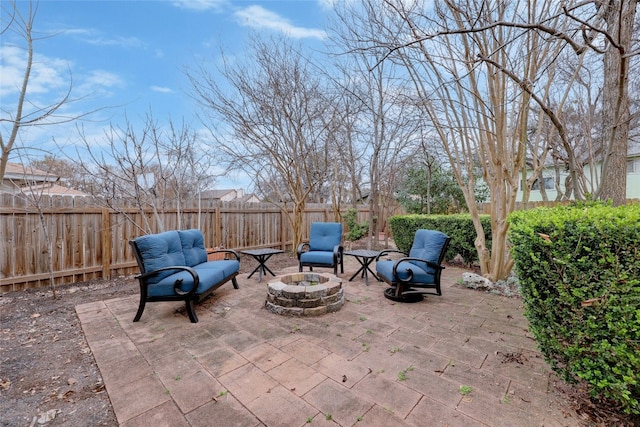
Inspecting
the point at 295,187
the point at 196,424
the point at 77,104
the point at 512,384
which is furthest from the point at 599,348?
the point at 295,187

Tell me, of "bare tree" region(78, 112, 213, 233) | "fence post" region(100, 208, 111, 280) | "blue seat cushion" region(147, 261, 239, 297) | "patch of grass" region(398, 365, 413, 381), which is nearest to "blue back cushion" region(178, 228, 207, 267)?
"blue seat cushion" region(147, 261, 239, 297)

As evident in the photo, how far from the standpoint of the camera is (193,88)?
631 centimetres

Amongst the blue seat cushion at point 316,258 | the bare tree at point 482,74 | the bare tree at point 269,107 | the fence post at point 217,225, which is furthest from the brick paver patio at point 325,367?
the bare tree at point 269,107

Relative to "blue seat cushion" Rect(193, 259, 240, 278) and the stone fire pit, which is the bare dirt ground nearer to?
"blue seat cushion" Rect(193, 259, 240, 278)

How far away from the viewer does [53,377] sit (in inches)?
85.7

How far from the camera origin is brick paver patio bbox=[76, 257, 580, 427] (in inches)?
68.4

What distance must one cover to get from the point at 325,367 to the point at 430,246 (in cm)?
233

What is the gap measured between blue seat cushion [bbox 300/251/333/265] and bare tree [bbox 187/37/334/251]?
2293mm

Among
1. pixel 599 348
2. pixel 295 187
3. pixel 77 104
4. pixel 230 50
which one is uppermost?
pixel 230 50

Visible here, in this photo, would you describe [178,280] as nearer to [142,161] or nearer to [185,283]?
[185,283]

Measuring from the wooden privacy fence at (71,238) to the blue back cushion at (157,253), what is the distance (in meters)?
1.98

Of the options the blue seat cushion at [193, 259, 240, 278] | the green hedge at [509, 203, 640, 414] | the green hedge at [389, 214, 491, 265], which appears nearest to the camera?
the green hedge at [509, 203, 640, 414]

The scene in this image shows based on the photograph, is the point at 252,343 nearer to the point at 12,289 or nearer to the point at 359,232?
the point at 12,289

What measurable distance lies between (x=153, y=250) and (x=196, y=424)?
211 cm
